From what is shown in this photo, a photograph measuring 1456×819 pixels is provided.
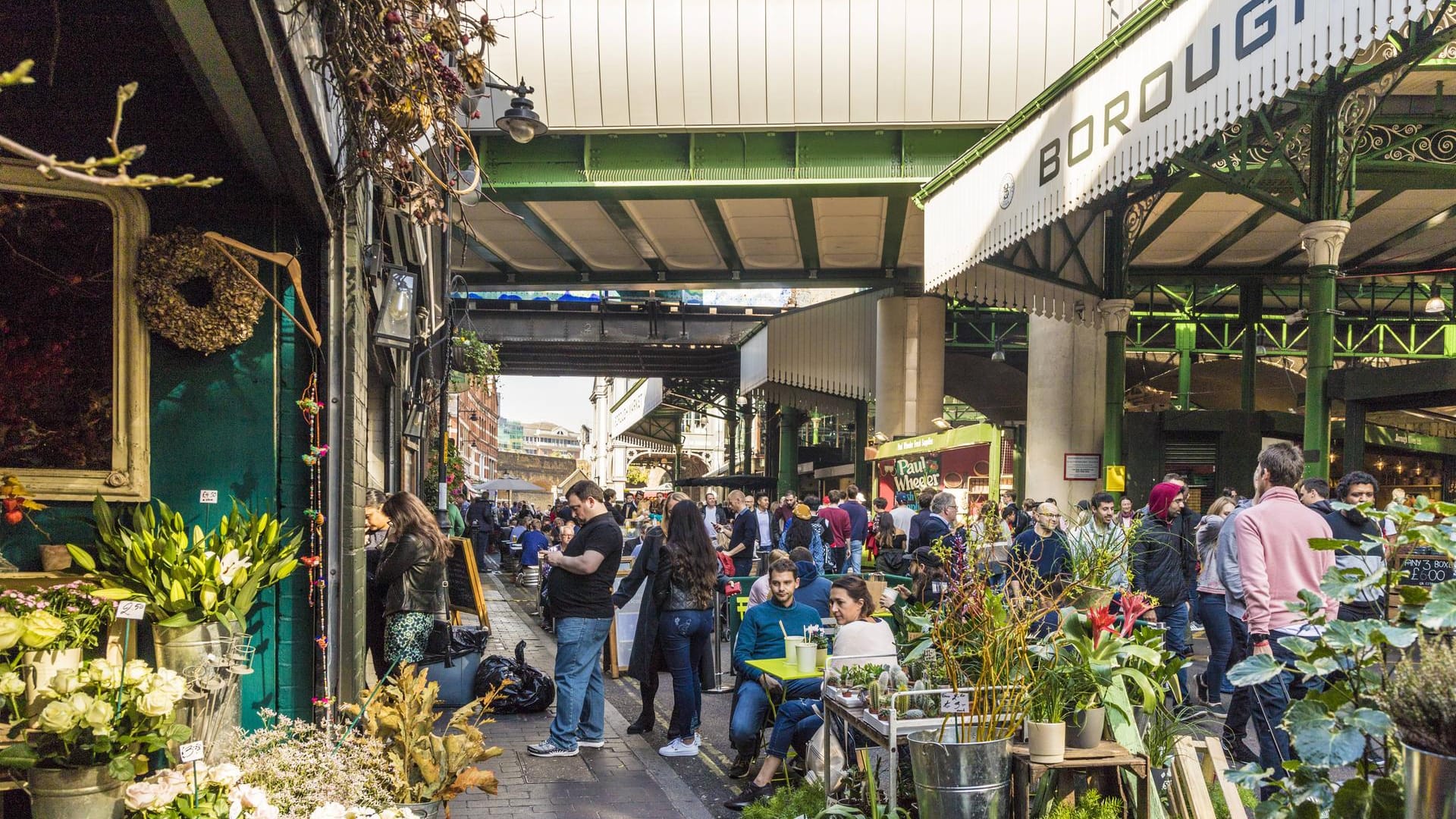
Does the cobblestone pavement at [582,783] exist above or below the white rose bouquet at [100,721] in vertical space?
below

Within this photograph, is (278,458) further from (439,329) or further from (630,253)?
(630,253)

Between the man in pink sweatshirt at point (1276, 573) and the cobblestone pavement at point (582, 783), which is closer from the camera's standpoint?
the man in pink sweatshirt at point (1276, 573)

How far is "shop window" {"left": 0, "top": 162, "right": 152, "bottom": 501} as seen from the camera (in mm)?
4609

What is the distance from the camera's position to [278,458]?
16.8 ft

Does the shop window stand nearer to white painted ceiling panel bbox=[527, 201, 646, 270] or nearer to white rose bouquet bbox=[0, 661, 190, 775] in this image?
white rose bouquet bbox=[0, 661, 190, 775]

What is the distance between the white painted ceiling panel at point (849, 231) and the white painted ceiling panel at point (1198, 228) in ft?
16.1

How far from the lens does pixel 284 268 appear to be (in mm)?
5160

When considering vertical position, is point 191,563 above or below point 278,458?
below

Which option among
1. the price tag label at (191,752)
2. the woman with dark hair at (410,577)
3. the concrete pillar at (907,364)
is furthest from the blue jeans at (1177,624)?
the concrete pillar at (907,364)

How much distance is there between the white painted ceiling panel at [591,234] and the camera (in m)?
20.2

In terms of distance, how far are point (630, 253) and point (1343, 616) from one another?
19333 mm

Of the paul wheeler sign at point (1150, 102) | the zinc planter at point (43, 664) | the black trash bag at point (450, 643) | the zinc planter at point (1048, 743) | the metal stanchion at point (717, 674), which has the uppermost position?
the paul wheeler sign at point (1150, 102)

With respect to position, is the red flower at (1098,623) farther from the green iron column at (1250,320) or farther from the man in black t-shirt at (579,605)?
the green iron column at (1250,320)

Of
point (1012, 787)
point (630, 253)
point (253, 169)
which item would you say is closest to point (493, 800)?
point (1012, 787)
